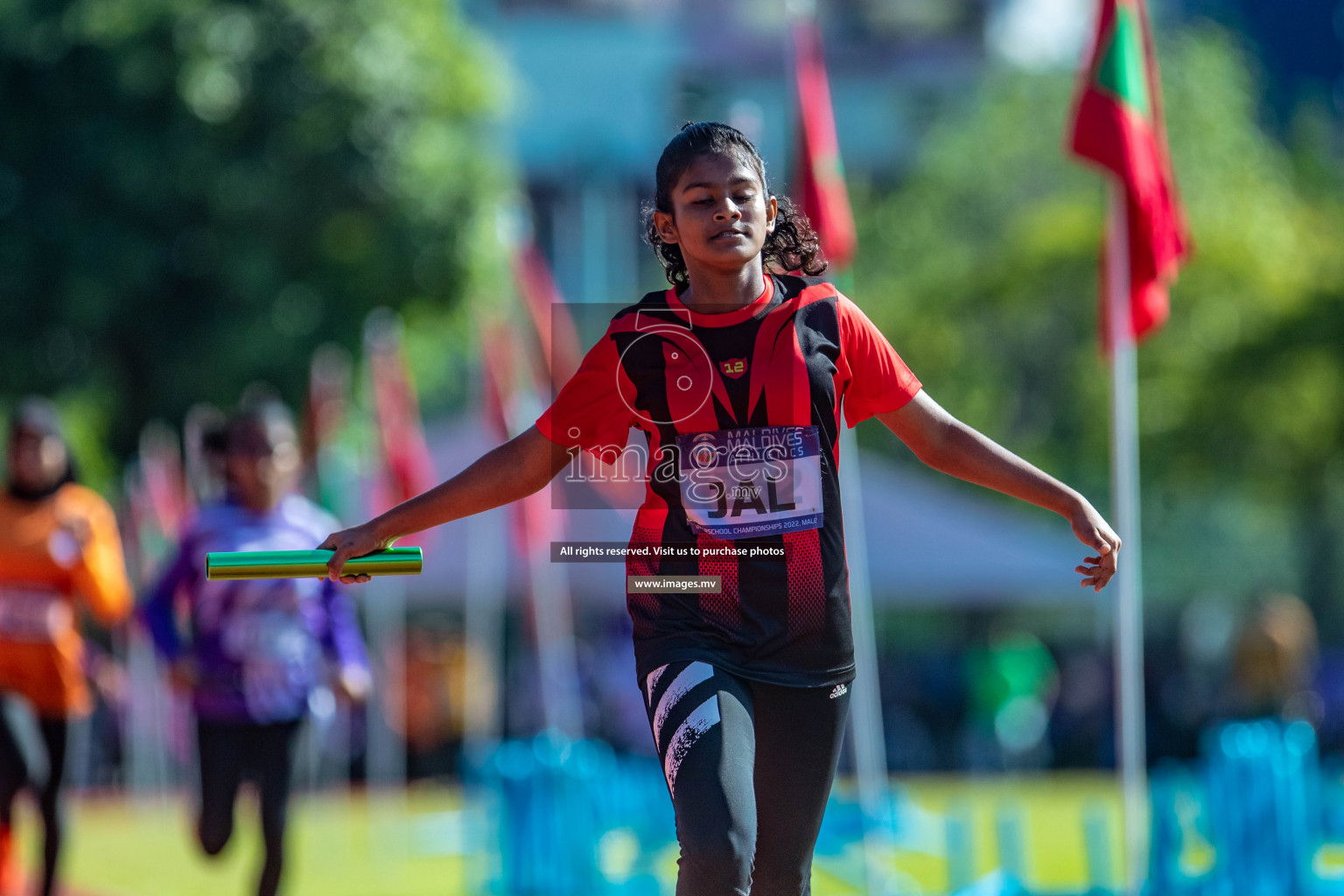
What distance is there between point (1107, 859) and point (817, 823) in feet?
15.3

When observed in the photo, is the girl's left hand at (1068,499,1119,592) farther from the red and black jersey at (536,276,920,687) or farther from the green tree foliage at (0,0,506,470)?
the green tree foliage at (0,0,506,470)

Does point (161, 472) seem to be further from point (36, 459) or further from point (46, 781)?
point (46, 781)

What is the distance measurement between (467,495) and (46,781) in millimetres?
4674

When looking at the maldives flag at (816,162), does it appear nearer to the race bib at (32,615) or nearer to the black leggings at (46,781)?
the race bib at (32,615)

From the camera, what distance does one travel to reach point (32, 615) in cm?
806

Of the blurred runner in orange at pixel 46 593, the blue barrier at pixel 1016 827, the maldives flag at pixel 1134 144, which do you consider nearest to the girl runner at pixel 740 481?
the blue barrier at pixel 1016 827

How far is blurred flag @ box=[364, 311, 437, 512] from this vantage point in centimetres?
1421

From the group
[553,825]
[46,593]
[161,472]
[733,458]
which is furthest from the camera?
[161,472]

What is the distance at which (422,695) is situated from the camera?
2248 cm

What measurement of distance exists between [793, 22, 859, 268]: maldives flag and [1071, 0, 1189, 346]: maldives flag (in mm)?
1879

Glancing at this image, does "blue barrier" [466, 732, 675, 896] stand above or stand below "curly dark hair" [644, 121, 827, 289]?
below

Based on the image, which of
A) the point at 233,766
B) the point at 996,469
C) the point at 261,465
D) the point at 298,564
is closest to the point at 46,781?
the point at 233,766

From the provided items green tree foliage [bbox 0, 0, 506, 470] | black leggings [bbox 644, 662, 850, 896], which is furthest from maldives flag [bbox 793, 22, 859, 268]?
green tree foliage [bbox 0, 0, 506, 470]

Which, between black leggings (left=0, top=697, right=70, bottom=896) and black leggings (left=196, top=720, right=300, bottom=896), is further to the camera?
black leggings (left=0, top=697, right=70, bottom=896)
